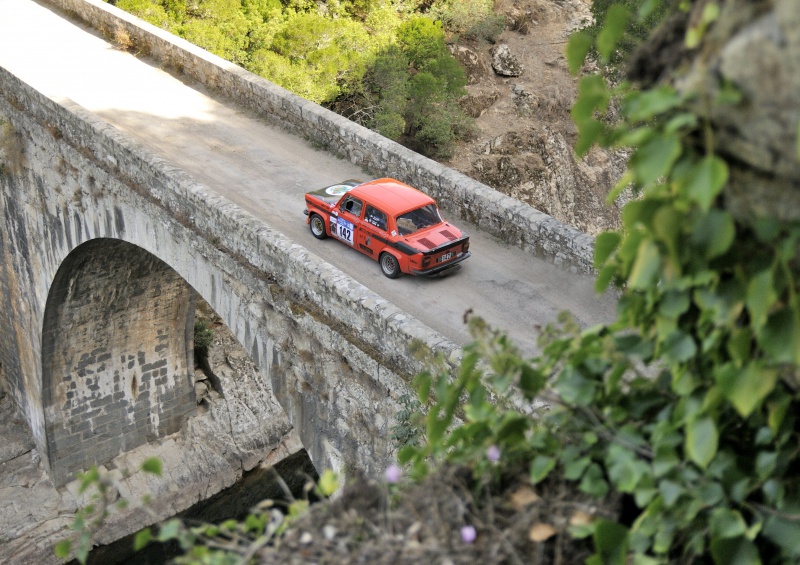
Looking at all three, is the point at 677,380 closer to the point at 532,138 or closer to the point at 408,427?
the point at 408,427

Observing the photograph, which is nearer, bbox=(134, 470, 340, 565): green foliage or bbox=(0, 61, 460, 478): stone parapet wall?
bbox=(134, 470, 340, 565): green foliage

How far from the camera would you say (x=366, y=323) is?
862 cm

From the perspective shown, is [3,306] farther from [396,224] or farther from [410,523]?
[410,523]

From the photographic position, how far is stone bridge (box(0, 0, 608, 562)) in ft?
30.2

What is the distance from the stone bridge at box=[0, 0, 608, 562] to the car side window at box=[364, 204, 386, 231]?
4.39 feet

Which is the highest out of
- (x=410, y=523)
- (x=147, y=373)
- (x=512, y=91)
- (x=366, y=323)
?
(x=410, y=523)

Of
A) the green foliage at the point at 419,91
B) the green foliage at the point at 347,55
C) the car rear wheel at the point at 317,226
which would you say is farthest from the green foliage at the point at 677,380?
the green foliage at the point at 419,91

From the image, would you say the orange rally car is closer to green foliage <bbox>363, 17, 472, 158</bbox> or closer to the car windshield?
the car windshield

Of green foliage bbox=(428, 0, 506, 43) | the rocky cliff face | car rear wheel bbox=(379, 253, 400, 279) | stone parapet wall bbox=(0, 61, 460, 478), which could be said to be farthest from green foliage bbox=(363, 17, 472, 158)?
car rear wheel bbox=(379, 253, 400, 279)

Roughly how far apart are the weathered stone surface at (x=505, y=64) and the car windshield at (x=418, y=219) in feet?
62.6

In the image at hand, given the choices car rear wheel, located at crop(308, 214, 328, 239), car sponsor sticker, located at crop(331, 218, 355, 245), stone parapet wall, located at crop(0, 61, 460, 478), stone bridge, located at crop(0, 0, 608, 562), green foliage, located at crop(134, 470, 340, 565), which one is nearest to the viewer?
green foliage, located at crop(134, 470, 340, 565)

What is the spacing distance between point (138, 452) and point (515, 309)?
13.7 meters

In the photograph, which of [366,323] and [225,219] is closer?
[366,323]

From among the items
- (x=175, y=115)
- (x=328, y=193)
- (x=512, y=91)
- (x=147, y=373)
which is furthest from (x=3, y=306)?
(x=512, y=91)
